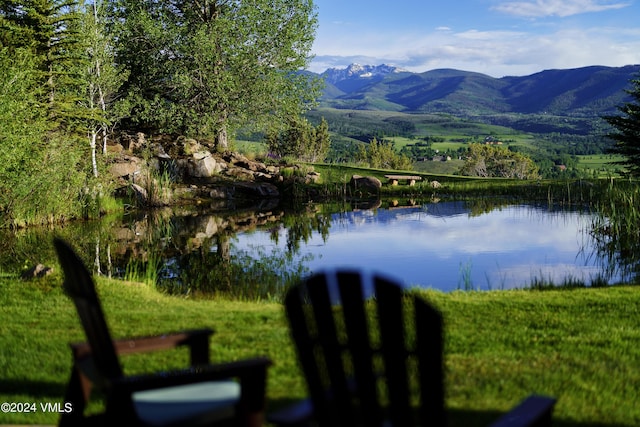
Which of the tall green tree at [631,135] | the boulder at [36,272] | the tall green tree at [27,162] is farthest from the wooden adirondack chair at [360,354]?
the tall green tree at [631,135]

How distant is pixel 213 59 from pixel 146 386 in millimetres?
28388

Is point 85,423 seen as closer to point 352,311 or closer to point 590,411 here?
point 352,311

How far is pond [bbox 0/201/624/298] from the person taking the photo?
38.9ft

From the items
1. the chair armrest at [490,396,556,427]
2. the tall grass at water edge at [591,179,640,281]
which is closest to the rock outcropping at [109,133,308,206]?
the tall grass at water edge at [591,179,640,281]

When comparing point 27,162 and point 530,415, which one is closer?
point 530,415

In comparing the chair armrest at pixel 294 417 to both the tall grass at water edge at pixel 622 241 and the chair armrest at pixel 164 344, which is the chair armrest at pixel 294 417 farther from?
the tall grass at water edge at pixel 622 241

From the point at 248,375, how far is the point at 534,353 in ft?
11.9

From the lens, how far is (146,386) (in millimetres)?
2627

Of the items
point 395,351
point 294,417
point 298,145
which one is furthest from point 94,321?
point 298,145

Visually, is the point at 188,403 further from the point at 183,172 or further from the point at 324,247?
the point at 183,172

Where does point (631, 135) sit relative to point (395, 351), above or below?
above

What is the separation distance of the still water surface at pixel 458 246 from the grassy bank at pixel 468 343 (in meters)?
3.16

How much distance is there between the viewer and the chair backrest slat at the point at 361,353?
2213mm

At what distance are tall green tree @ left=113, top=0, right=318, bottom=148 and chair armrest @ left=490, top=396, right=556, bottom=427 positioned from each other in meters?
27.1
